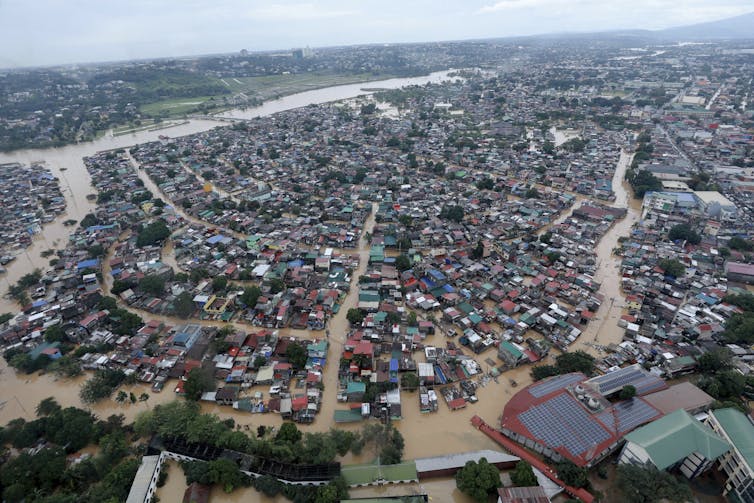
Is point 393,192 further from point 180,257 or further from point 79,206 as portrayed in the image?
point 79,206

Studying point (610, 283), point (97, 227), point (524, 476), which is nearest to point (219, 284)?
point (97, 227)

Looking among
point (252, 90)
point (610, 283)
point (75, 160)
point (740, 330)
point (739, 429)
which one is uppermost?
point (252, 90)

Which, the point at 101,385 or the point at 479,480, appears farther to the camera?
the point at 101,385

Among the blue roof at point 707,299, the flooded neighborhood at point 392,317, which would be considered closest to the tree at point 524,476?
the flooded neighborhood at point 392,317

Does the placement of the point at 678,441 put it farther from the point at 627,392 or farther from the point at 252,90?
the point at 252,90

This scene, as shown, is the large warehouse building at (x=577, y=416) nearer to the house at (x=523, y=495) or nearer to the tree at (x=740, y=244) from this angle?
the house at (x=523, y=495)

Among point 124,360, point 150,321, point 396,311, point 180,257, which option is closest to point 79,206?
point 180,257

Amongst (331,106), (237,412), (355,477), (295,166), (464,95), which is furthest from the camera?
(464,95)
